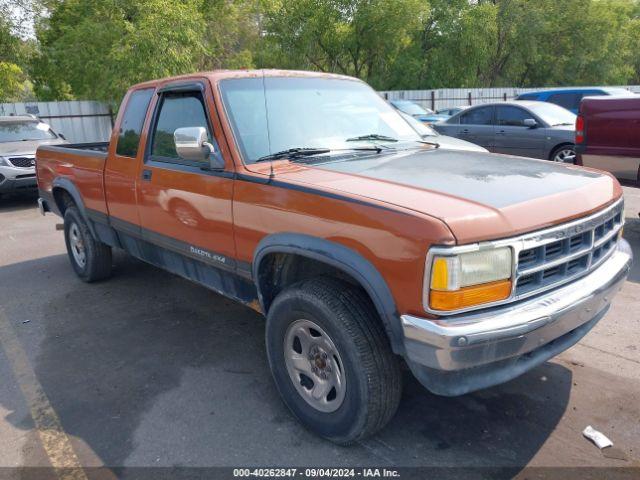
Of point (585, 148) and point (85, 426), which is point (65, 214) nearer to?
point (85, 426)

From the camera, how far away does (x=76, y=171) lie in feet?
17.8

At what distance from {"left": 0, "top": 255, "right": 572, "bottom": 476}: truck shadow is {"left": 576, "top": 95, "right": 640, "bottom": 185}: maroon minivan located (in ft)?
13.3

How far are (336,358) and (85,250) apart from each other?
3.83m

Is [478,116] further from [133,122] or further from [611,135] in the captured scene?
[133,122]

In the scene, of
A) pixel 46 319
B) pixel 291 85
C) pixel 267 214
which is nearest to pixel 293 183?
pixel 267 214

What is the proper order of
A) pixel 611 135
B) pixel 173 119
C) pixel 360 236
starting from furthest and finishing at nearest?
1. pixel 611 135
2. pixel 173 119
3. pixel 360 236

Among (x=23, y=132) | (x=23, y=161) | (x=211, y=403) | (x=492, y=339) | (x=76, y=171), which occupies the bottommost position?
(x=211, y=403)

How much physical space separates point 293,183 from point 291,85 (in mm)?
1201

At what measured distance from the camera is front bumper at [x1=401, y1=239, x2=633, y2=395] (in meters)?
2.36

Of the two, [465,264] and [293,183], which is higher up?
[293,183]

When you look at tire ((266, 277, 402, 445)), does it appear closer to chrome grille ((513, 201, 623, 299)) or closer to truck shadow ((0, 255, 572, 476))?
truck shadow ((0, 255, 572, 476))

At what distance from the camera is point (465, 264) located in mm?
2371

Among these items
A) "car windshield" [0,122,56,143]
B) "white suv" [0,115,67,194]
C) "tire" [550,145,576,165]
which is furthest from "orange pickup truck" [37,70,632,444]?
"car windshield" [0,122,56,143]

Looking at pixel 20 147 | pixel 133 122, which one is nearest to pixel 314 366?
pixel 133 122
